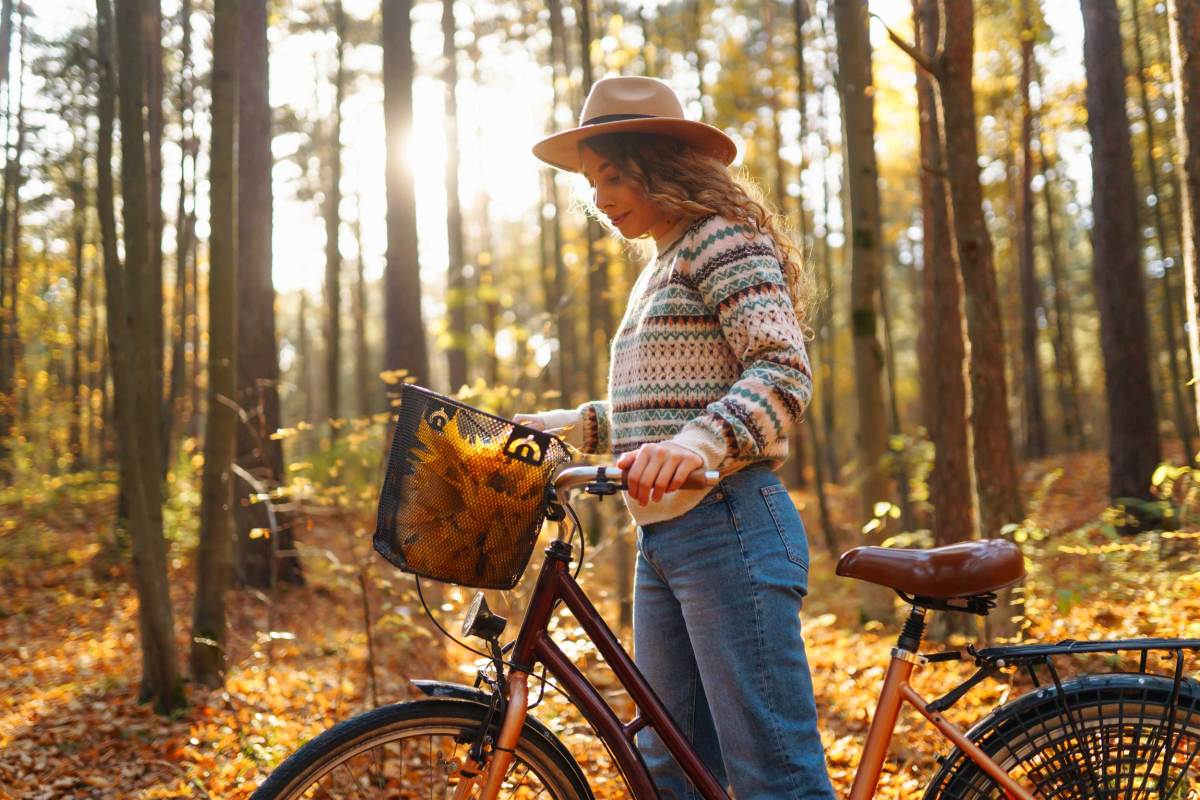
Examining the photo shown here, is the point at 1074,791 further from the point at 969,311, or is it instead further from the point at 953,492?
the point at 953,492

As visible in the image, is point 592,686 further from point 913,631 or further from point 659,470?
point 913,631

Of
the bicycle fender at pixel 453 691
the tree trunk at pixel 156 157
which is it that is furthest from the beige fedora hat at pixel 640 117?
the tree trunk at pixel 156 157

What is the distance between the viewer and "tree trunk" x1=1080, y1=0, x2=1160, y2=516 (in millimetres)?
9531

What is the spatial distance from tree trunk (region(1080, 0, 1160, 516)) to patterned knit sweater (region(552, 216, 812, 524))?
9.16m

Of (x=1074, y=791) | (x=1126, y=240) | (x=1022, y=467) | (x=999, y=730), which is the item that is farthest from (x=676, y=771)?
(x=1022, y=467)

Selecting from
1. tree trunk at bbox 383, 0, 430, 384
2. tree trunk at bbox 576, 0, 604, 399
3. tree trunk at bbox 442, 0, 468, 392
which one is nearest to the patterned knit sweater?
tree trunk at bbox 576, 0, 604, 399

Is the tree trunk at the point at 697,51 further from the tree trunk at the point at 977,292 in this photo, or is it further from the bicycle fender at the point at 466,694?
the bicycle fender at the point at 466,694

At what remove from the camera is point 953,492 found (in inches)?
277

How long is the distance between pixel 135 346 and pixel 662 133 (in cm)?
417

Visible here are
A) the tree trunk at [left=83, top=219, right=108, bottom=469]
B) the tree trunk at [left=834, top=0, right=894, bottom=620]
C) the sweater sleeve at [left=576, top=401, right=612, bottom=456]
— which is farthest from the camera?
the tree trunk at [left=83, top=219, right=108, bottom=469]

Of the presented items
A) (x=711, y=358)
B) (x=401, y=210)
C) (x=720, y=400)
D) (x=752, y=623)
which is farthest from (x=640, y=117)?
(x=401, y=210)

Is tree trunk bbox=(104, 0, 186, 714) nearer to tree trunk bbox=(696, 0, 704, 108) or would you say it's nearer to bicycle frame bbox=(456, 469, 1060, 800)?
bicycle frame bbox=(456, 469, 1060, 800)

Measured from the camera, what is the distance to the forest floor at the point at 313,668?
4.57 m

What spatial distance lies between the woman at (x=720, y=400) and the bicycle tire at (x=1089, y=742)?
402 mm
